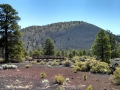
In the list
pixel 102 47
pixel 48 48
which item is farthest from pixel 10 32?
pixel 48 48

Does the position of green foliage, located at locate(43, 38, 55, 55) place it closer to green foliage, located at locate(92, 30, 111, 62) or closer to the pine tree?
green foliage, located at locate(92, 30, 111, 62)

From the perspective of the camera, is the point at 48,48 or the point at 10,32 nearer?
the point at 10,32

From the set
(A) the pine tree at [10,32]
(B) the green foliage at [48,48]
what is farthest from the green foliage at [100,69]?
(B) the green foliage at [48,48]

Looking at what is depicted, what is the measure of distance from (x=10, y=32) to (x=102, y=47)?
58.9 feet

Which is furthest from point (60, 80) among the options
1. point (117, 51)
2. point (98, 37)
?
point (117, 51)

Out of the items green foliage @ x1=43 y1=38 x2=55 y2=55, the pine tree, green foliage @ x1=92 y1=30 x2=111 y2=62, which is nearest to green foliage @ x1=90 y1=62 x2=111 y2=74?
the pine tree

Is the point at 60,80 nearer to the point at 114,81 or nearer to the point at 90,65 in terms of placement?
the point at 114,81

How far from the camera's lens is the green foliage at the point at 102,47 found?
3934 centimetres

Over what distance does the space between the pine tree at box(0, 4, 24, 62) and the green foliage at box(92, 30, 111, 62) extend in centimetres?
1520

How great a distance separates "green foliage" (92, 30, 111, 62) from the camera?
39338 millimetres

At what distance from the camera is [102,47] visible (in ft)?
130

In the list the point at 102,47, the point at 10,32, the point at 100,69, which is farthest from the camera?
the point at 102,47

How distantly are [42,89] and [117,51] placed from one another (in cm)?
5957

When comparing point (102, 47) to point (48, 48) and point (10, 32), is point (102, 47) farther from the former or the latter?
point (48, 48)
